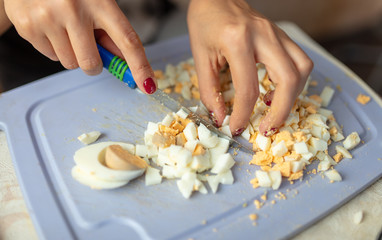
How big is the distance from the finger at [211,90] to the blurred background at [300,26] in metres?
1.05

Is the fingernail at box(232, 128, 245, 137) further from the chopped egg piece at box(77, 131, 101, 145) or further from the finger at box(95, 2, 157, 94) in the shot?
the chopped egg piece at box(77, 131, 101, 145)

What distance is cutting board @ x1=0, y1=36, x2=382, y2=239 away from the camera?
106 centimetres

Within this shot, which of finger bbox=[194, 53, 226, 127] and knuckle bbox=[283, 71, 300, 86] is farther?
finger bbox=[194, 53, 226, 127]

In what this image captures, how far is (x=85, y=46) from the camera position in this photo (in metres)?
1.15

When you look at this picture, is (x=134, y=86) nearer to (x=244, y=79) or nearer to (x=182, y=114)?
(x=182, y=114)

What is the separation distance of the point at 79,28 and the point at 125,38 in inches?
5.9

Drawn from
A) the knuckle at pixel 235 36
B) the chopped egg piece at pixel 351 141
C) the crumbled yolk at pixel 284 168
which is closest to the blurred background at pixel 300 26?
the knuckle at pixel 235 36

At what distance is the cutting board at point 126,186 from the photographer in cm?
106

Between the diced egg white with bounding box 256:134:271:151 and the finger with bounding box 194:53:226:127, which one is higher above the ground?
the finger with bounding box 194:53:226:127

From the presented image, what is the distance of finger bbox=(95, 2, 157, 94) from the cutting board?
267mm

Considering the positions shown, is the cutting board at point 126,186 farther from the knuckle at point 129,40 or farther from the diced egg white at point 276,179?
the knuckle at point 129,40

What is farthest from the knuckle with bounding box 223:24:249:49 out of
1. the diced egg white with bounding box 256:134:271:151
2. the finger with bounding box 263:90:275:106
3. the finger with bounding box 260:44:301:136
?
the diced egg white with bounding box 256:134:271:151

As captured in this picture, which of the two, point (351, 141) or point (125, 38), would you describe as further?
point (351, 141)

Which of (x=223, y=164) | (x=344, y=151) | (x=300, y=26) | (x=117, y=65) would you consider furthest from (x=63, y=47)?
(x=300, y=26)
